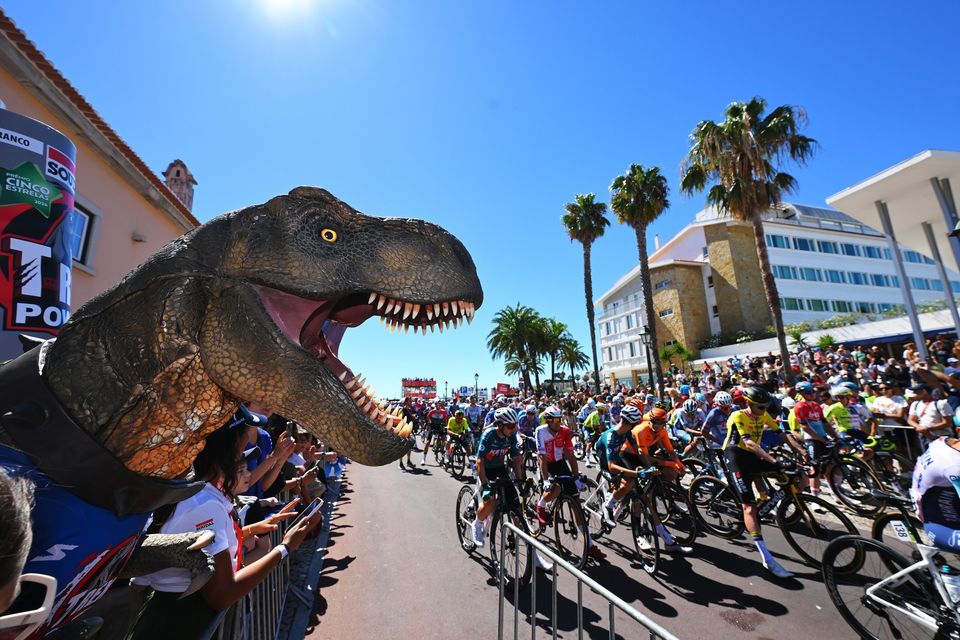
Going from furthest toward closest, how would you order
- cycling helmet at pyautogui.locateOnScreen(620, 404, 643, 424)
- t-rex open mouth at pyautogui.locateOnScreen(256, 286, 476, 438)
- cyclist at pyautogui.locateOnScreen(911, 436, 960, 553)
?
cycling helmet at pyautogui.locateOnScreen(620, 404, 643, 424)
cyclist at pyautogui.locateOnScreen(911, 436, 960, 553)
t-rex open mouth at pyautogui.locateOnScreen(256, 286, 476, 438)

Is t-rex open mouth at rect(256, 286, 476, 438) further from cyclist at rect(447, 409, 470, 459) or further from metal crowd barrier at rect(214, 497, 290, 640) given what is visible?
cyclist at rect(447, 409, 470, 459)

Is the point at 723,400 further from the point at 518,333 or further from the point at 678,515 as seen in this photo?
the point at 518,333

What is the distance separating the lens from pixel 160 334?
1203mm

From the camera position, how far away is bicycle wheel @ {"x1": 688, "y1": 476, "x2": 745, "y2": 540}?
646cm

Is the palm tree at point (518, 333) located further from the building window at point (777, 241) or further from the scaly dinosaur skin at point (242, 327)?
the scaly dinosaur skin at point (242, 327)

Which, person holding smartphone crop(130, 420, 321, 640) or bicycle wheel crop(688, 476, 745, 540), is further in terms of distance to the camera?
bicycle wheel crop(688, 476, 745, 540)

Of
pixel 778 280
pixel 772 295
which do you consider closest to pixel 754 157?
pixel 772 295

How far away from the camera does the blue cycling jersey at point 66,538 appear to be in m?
1.02

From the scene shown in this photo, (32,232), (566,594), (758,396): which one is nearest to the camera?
(32,232)

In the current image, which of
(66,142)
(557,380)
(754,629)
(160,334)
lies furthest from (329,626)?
(557,380)

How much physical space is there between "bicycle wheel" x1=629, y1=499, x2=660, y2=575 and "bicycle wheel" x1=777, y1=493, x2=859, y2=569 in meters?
1.66

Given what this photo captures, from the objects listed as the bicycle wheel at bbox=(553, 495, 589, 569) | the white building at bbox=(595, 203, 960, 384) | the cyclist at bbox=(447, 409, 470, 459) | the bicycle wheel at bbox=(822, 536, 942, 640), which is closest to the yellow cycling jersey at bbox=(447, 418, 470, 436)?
the cyclist at bbox=(447, 409, 470, 459)

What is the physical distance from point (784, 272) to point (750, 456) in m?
41.1

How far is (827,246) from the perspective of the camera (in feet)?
136
